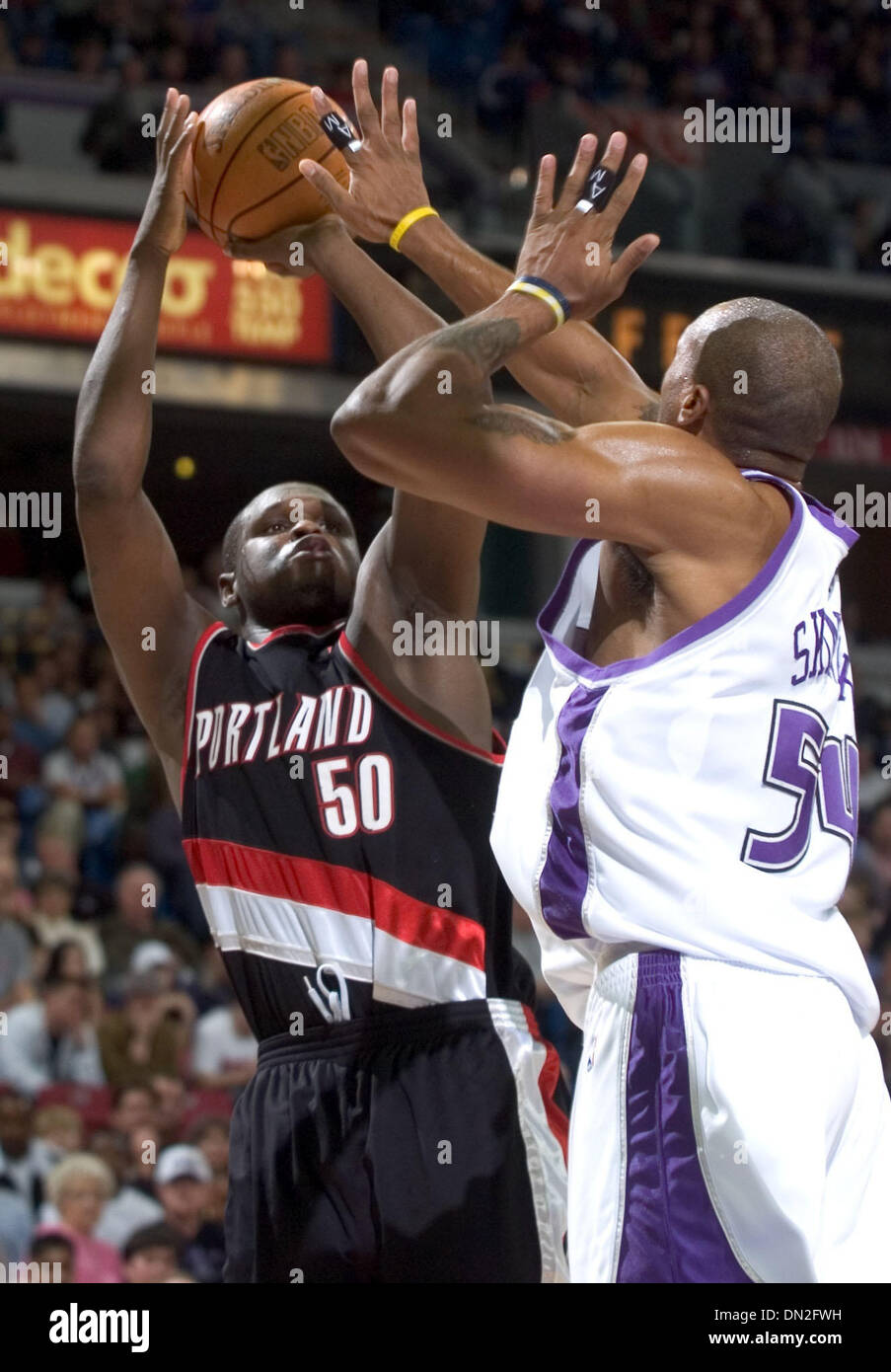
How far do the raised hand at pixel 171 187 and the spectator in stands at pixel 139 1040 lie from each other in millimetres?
4274

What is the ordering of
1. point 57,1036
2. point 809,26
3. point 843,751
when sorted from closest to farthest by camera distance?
point 843,751, point 57,1036, point 809,26

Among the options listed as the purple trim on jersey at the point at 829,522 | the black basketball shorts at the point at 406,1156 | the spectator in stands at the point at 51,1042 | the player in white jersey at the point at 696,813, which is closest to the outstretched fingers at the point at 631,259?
the player in white jersey at the point at 696,813

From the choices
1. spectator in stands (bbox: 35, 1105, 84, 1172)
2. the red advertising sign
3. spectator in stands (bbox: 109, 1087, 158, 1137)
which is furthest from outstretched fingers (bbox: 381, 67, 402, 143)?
the red advertising sign

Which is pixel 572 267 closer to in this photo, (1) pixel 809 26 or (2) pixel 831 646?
(2) pixel 831 646

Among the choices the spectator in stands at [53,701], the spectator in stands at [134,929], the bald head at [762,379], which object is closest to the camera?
the bald head at [762,379]

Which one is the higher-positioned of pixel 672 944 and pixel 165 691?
pixel 165 691

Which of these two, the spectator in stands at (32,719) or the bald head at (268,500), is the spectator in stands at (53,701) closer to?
the spectator in stands at (32,719)

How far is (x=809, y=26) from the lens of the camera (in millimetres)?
12938

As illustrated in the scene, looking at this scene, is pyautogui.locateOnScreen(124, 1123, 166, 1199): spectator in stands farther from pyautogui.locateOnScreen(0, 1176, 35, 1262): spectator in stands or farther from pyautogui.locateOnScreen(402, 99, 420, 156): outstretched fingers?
pyautogui.locateOnScreen(402, 99, 420, 156): outstretched fingers

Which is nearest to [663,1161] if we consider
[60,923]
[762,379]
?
[762,379]

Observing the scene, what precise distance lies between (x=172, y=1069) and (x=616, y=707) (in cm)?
489

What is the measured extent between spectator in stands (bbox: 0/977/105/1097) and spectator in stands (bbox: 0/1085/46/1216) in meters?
0.24

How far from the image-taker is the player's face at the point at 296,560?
11.2ft
